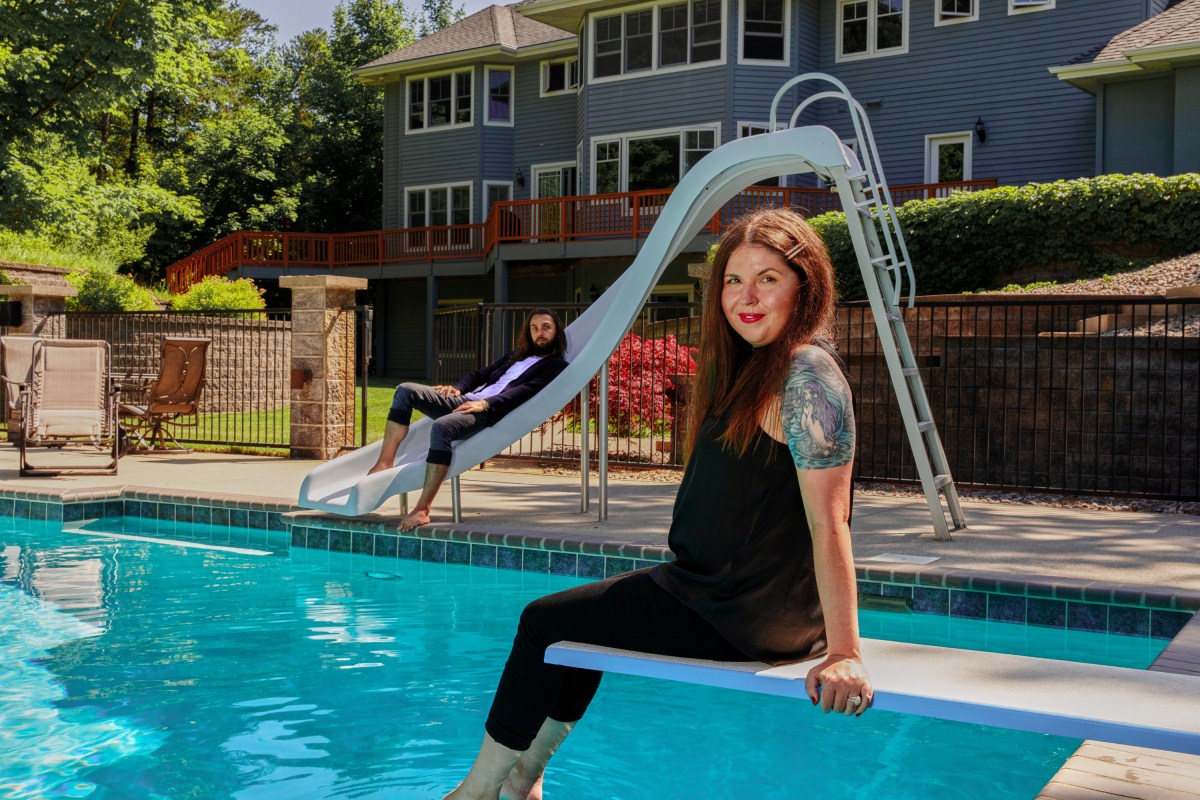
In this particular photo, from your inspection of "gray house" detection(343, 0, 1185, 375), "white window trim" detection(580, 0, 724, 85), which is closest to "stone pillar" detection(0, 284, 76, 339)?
"gray house" detection(343, 0, 1185, 375)

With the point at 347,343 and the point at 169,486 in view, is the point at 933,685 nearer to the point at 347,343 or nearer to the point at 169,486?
the point at 169,486

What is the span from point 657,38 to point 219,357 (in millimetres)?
10793

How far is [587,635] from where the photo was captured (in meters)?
2.50

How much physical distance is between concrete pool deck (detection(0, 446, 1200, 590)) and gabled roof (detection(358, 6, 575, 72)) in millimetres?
17357

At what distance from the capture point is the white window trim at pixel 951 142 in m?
19.2

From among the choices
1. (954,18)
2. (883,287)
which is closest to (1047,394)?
(883,287)

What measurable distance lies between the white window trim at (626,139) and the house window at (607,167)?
8 cm

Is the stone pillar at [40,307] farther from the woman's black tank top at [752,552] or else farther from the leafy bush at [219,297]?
the woman's black tank top at [752,552]

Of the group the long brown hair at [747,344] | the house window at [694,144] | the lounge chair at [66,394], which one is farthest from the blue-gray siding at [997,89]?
the long brown hair at [747,344]

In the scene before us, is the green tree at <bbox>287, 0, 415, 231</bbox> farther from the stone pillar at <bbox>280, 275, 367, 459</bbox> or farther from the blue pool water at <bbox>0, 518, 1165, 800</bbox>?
the blue pool water at <bbox>0, 518, 1165, 800</bbox>

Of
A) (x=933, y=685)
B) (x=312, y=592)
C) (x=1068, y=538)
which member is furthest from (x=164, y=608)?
(x=1068, y=538)

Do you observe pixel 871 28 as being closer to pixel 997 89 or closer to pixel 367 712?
pixel 997 89

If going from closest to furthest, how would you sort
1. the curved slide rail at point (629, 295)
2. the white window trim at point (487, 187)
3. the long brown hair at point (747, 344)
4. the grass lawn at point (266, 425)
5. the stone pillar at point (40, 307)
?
the long brown hair at point (747, 344) → the curved slide rail at point (629, 295) → the grass lawn at point (266, 425) → the stone pillar at point (40, 307) → the white window trim at point (487, 187)

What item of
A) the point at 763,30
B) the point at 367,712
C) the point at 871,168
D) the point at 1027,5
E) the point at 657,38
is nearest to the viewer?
the point at 367,712
